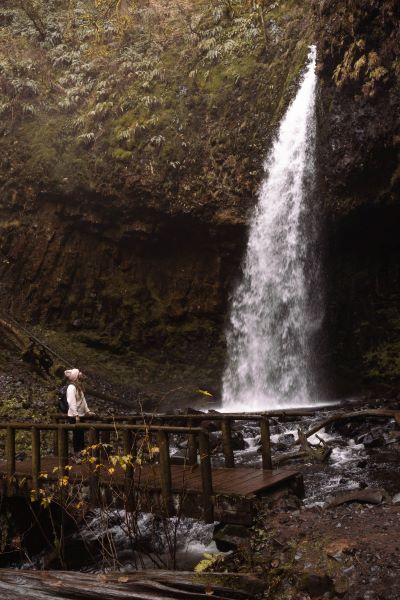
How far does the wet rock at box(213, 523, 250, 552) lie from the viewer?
535 cm

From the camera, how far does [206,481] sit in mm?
5789

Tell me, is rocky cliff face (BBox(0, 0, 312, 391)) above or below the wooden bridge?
above

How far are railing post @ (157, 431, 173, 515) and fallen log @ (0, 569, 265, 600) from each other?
1900 millimetres

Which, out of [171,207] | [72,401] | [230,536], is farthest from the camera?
[171,207]

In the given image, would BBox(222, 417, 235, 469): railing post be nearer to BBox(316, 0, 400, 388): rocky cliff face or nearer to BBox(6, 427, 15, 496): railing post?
BBox(6, 427, 15, 496): railing post

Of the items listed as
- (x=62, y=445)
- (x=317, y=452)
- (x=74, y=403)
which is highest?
(x=74, y=403)

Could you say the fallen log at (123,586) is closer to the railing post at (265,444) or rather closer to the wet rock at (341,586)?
the wet rock at (341,586)

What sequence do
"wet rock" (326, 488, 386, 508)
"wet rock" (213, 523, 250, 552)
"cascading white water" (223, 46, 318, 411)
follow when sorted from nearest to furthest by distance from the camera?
"wet rock" (213, 523, 250, 552) < "wet rock" (326, 488, 386, 508) < "cascading white water" (223, 46, 318, 411)

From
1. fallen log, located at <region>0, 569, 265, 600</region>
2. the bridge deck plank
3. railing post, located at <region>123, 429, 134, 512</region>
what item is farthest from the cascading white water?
fallen log, located at <region>0, 569, 265, 600</region>

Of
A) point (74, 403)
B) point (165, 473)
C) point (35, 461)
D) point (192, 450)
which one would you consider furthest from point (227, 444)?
point (74, 403)

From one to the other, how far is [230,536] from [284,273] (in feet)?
43.1

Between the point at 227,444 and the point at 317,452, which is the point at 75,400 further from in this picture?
the point at 317,452

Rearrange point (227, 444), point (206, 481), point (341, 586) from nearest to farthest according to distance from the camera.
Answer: point (341, 586) < point (206, 481) < point (227, 444)

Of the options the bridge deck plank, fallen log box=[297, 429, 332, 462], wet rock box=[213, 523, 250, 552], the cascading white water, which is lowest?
wet rock box=[213, 523, 250, 552]
